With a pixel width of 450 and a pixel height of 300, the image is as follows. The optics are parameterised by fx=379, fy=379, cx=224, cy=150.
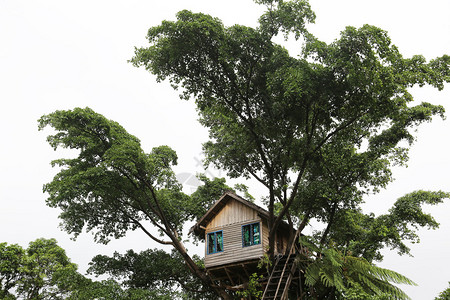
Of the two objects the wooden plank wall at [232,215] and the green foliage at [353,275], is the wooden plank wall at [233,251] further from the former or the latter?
the green foliage at [353,275]

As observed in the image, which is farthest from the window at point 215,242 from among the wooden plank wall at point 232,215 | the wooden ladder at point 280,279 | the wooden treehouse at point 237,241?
the wooden ladder at point 280,279

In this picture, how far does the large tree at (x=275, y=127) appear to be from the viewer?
15.9 m

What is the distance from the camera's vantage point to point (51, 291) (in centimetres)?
2400

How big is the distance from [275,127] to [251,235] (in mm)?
6345

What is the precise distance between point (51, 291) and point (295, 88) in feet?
65.6

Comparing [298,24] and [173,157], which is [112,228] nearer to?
[173,157]

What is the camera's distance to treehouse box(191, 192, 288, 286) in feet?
67.4

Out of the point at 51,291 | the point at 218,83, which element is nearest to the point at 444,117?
the point at 218,83

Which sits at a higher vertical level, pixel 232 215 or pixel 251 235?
pixel 232 215

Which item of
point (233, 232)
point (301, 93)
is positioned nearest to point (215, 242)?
point (233, 232)

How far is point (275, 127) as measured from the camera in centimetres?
1845

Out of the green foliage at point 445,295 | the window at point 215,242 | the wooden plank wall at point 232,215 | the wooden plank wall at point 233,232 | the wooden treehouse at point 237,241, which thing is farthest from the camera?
the window at point 215,242

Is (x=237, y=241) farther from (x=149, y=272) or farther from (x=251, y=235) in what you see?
(x=149, y=272)

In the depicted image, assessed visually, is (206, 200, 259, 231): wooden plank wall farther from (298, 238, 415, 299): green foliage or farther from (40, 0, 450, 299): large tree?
(298, 238, 415, 299): green foliage
